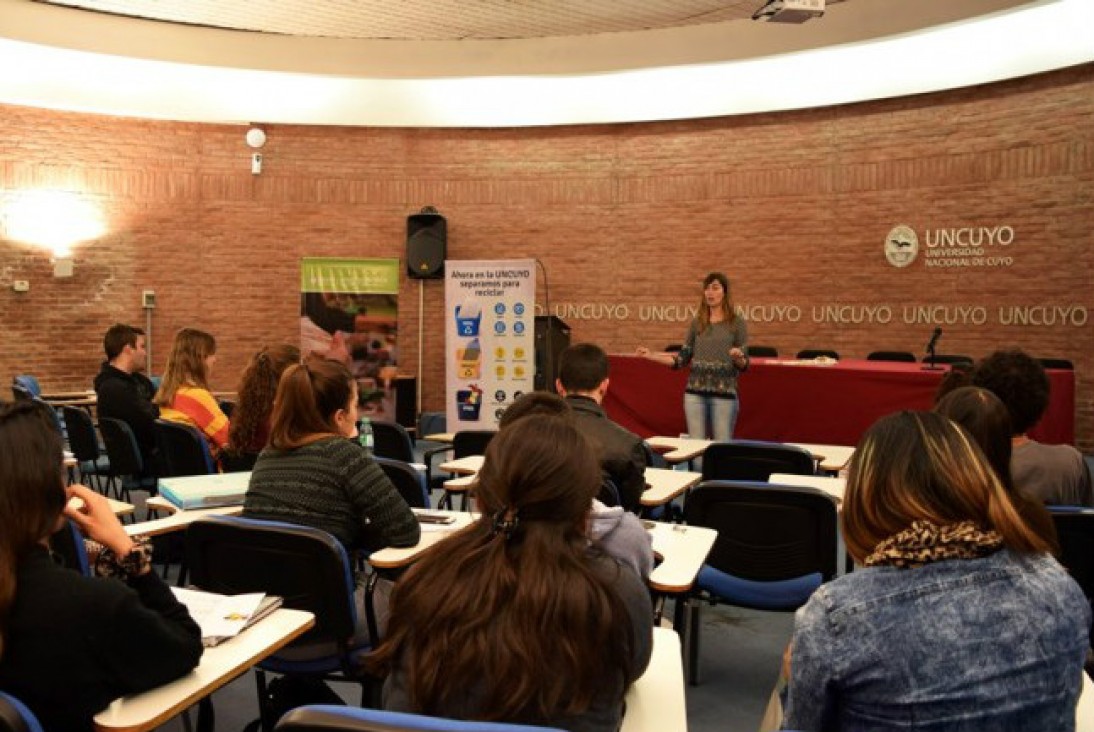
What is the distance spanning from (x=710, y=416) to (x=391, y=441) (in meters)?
2.58

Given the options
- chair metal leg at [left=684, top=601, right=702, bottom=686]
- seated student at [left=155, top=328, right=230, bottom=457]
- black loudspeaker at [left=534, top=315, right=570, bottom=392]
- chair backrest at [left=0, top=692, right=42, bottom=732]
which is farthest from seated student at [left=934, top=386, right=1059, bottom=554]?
black loudspeaker at [left=534, top=315, right=570, bottom=392]

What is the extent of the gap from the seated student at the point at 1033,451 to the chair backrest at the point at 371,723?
286 centimetres

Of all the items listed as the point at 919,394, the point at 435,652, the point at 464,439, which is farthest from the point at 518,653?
the point at 919,394

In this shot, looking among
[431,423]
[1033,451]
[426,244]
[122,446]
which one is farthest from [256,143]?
[1033,451]

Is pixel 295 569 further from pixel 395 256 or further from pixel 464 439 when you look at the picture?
pixel 395 256

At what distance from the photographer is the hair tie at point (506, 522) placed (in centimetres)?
171

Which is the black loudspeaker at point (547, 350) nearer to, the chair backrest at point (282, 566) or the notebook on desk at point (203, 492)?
the notebook on desk at point (203, 492)

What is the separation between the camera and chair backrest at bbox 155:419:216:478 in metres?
5.30

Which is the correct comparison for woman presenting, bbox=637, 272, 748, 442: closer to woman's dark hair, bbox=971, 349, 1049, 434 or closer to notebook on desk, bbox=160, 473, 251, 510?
woman's dark hair, bbox=971, 349, 1049, 434

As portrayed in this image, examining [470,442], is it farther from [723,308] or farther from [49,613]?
[49,613]

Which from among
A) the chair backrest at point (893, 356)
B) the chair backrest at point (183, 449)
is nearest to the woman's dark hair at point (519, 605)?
the chair backrest at point (183, 449)

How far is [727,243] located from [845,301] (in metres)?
1.60

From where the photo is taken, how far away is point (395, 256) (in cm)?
1232

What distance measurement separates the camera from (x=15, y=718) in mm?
1648
